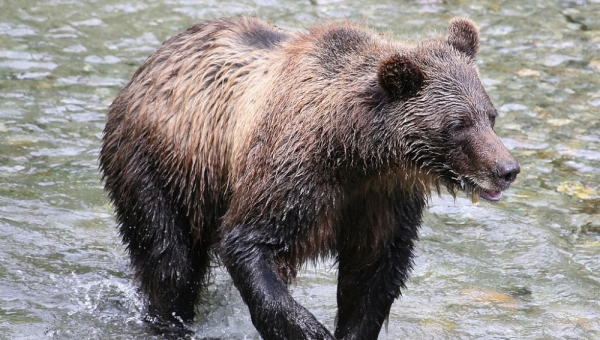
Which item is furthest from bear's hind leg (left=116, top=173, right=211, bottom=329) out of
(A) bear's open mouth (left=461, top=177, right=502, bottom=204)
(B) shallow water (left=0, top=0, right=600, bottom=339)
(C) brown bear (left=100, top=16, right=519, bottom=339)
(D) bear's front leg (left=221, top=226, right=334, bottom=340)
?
(A) bear's open mouth (left=461, top=177, right=502, bottom=204)

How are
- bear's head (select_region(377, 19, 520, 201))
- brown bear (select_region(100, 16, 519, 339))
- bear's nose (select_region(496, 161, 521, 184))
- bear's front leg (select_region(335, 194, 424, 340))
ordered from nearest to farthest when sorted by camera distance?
bear's nose (select_region(496, 161, 521, 184)) < bear's head (select_region(377, 19, 520, 201)) < brown bear (select_region(100, 16, 519, 339)) < bear's front leg (select_region(335, 194, 424, 340))

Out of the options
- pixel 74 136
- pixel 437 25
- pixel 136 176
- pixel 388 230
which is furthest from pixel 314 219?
pixel 437 25

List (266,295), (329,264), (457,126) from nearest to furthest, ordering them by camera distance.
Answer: (457,126)
(266,295)
(329,264)

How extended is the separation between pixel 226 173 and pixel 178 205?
50cm

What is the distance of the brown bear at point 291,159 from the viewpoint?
5.60m

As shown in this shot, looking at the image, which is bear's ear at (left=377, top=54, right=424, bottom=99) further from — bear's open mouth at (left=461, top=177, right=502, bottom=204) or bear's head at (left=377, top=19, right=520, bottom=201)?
bear's open mouth at (left=461, top=177, right=502, bottom=204)

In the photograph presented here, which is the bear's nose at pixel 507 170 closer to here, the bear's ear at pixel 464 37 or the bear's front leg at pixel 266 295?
the bear's ear at pixel 464 37

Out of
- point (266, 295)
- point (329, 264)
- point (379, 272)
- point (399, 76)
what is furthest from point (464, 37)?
point (329, 264)

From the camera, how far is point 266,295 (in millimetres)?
5727

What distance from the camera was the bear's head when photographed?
17.9ft

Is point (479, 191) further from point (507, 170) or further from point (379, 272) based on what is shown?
point (379, 272)

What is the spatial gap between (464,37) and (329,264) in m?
2.72

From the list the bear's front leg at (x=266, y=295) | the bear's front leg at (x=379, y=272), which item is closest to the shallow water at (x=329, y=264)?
the bear's front leg at (x=379, y=272)

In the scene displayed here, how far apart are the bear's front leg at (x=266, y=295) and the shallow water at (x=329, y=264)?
1148mm
